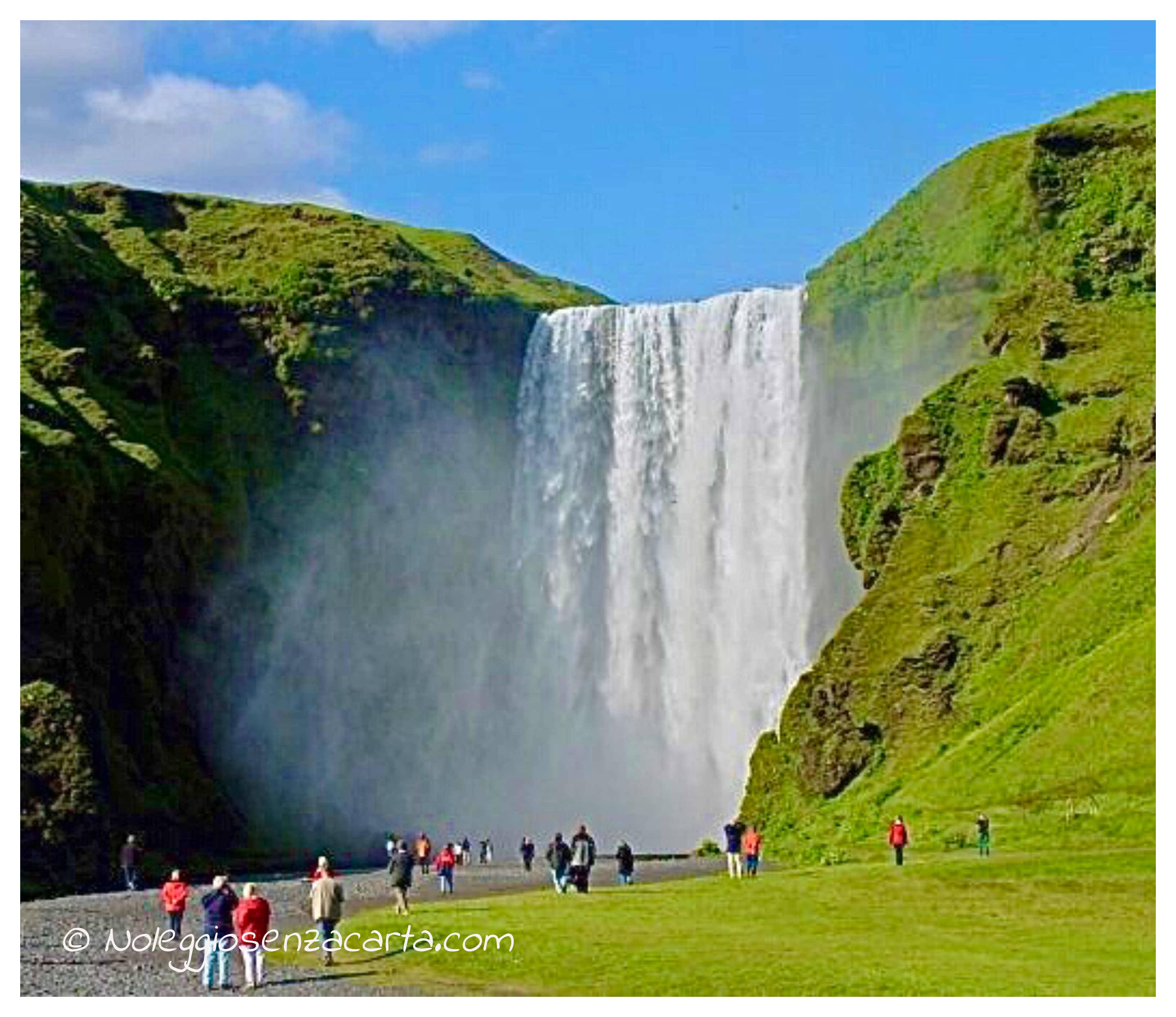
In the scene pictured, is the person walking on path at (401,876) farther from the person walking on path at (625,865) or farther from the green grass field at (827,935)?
the person walking on path at (625,865)

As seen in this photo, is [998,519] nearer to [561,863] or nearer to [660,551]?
[660,551]

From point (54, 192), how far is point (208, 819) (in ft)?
130

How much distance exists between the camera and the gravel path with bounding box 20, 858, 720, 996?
116ft

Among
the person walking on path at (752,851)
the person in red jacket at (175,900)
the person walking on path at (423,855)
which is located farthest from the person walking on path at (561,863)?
the person walking on path at (423,855)

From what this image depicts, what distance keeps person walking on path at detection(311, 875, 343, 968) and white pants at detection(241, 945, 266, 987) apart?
8.09 ft

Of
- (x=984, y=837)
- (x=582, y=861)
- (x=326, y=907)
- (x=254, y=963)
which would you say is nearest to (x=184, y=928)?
(x=582, y=861)

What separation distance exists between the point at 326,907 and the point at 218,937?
288 cm

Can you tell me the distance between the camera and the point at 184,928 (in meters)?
50.8

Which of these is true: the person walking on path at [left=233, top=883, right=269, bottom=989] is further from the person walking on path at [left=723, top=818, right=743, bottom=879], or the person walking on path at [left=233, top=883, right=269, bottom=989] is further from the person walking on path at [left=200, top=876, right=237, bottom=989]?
the person walking on path at [left=723, top=818, right=743, bottom=879]

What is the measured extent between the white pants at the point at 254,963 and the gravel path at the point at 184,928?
0.93ft

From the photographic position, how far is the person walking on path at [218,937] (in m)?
35.0

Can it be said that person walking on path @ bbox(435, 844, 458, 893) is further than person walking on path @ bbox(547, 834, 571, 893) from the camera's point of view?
Yes

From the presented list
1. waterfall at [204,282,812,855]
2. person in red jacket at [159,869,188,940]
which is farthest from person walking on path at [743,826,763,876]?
waterfall at [204,282,812,855]
